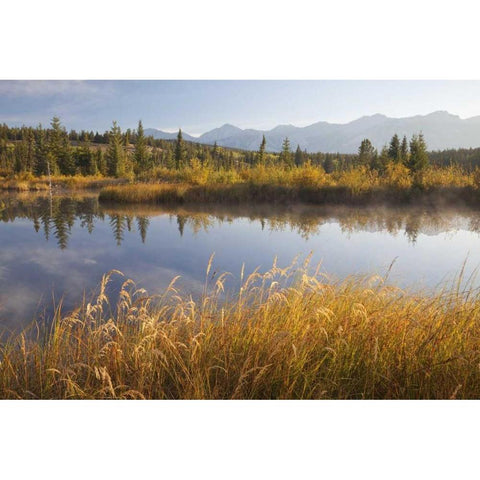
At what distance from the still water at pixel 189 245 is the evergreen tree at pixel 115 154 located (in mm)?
429

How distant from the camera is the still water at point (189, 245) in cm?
334

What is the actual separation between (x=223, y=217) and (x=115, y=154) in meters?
1.51

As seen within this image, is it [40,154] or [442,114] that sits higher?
[442,114]

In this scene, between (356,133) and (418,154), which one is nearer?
(356,133)

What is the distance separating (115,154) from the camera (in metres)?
4.21

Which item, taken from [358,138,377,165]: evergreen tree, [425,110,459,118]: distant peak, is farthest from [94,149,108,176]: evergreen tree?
[425,110,459,118]: distant peak

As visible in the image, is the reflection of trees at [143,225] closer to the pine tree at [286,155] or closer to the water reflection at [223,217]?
the water reflection at [223,217]

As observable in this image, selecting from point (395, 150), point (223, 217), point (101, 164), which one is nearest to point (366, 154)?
point (395, 150)

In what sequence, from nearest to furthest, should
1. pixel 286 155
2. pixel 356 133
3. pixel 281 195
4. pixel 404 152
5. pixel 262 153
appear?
pixel 356 133, pixel 404 152, pixel 281 195, pixel 262 153, pixel 286 155

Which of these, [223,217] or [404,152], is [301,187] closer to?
[223,217]

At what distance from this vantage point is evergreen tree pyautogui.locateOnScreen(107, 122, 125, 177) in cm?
406
